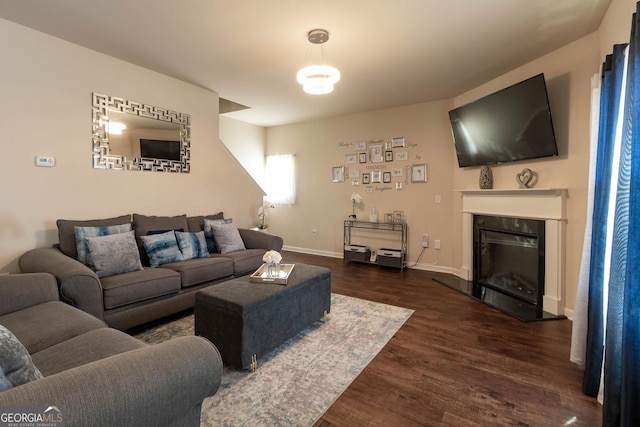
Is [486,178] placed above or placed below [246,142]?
below

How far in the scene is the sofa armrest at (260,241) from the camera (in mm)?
3891

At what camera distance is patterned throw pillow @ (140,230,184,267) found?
9.75 ft

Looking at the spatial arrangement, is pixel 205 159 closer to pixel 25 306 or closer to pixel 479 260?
pixel 25 306

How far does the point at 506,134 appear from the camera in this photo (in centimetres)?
339

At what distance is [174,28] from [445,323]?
3600 millimetres

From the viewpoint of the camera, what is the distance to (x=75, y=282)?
2070mm

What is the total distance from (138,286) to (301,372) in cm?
151

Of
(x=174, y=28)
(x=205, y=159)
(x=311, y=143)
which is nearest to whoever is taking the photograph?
(x=174, y=28)

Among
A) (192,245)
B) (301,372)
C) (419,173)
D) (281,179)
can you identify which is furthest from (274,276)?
(281,179)

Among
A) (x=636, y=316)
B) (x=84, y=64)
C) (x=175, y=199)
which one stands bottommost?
(x=636, y=316)

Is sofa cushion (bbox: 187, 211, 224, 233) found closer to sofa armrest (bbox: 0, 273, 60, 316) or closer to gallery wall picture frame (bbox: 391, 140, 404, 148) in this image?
sofa armrest (bbox: 0, 273, 60, 316)

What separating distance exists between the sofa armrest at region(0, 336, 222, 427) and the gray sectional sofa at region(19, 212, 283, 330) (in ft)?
5.16

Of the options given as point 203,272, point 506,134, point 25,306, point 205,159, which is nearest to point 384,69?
point 506,134

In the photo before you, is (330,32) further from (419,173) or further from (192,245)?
(419,173)
